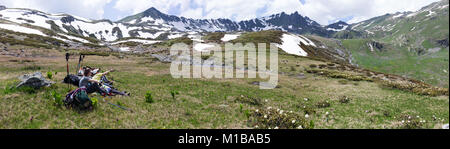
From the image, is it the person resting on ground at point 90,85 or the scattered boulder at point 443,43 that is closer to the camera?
the person resting on ground at point 90,85

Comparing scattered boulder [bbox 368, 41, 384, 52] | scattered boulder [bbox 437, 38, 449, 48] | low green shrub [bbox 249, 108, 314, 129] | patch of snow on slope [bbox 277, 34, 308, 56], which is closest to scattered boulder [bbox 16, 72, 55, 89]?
low green shrub [bbox 249, 108, 314, 129]

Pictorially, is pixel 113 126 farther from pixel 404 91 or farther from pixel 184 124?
pixel 404 91

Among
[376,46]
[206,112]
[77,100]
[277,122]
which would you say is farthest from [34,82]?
[376,46]

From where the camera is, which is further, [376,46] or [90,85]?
[376,46]

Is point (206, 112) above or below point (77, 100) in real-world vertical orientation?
below

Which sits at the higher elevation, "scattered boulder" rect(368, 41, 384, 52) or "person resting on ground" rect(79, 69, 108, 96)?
"scattered boulder" rect(368, 41, 384, 52)

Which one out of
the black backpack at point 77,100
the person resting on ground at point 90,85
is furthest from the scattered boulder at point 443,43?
the black backpack at point 77,100

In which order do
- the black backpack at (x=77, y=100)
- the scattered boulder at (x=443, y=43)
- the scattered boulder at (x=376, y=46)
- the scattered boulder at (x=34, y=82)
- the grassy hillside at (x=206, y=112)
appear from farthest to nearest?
the scattered boulder at (x=443, y=43), the scattered boulder at (x=376, y=46), the scattered boulder at (x=34, y=82), the black backpack at (x=77, y=100), the grassy hillside at (x=206, y=112)

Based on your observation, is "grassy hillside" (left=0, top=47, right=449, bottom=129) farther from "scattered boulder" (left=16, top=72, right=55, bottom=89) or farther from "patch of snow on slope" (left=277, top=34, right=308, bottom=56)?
"patch of snow on slope" (left=277, top=34, right=308, bottom=56)

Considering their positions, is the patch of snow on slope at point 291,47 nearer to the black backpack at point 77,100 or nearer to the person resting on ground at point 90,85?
the person resting on ground at point 90,85

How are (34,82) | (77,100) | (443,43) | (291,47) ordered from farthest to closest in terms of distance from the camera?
(443,43)
(291,47)
(34,82)
(77,100)

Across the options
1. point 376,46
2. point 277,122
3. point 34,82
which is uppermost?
point 376,46

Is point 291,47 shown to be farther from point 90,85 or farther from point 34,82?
point 34,82
